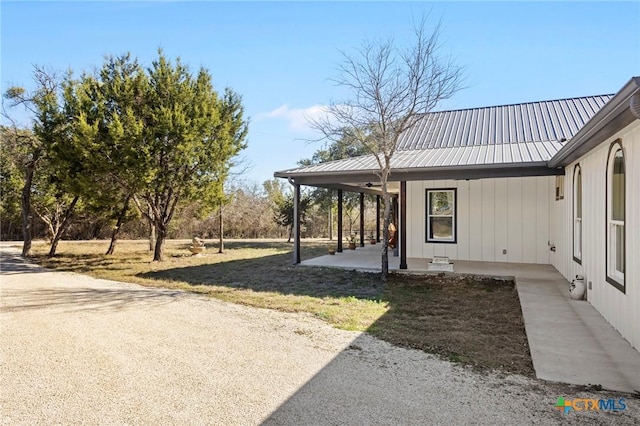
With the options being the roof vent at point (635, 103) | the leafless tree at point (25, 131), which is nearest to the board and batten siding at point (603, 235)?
the roof vent at point (635, 103)

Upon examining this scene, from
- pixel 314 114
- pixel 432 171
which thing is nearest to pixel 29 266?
pixel 314 114

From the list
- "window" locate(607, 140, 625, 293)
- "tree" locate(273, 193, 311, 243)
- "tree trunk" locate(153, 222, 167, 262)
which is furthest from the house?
"tree" locate(273, 193, 311, 243)

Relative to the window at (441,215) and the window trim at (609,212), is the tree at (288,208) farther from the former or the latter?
the window trim at (609,212)

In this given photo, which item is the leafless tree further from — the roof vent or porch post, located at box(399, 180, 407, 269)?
the roof vent

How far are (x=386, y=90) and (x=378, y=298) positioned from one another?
4.72 meters

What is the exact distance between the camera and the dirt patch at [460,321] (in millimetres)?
4277

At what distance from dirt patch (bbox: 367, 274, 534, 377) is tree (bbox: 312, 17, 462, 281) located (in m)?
1.44

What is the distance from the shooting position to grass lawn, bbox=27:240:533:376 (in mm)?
4648

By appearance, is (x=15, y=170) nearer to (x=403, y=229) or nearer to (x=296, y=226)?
(x=296, y=226)

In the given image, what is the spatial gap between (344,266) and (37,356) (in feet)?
24.1

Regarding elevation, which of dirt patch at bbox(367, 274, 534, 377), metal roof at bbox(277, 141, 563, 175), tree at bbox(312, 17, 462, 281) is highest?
tree at bbox(312, 17, 462, 281)

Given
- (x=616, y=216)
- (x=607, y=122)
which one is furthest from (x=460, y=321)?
(x=607, y=122)

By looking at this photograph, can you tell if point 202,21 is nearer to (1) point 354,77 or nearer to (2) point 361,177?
(1) point 354,77

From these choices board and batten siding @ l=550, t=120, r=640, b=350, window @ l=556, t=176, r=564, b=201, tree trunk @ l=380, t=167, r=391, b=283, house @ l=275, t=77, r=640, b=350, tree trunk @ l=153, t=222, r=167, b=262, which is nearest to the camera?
board and batten siding @ l=550, t=120, r=640, b=350
